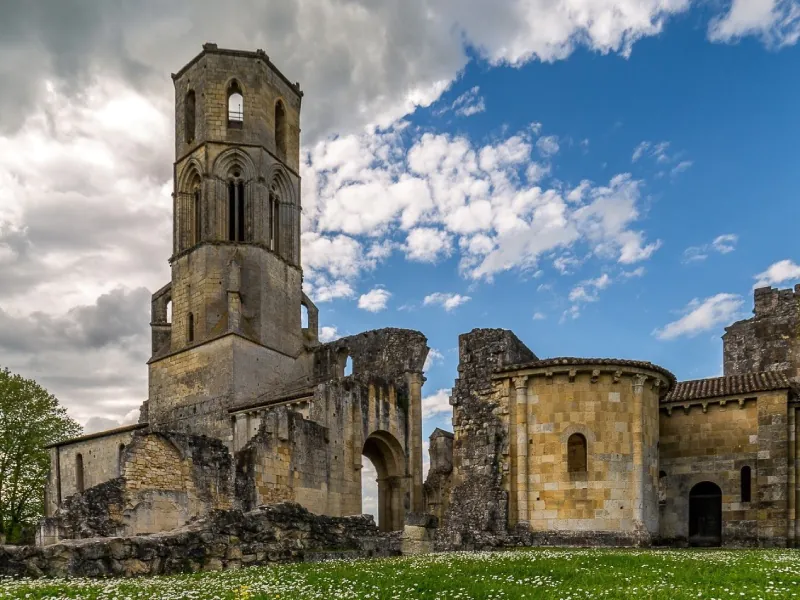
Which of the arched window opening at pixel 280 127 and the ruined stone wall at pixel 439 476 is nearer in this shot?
the ruined stone wall at pixel 439 476

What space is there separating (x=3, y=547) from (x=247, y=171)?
1230 inches

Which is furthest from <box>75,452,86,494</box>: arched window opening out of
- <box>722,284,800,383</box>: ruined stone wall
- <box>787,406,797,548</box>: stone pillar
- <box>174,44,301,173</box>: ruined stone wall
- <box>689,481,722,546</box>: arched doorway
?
<box>722,284,800,383</box>: ruined stone wall

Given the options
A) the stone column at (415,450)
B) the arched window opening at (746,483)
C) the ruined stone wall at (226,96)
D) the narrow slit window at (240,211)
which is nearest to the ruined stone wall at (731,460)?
the arched window opening at (746,483)

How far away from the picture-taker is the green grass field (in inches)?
388

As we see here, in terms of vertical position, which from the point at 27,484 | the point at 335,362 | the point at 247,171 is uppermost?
the point at 247,171

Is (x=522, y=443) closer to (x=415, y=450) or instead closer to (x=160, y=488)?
(x=160, y=488)

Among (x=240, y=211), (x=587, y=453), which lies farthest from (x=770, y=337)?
(x=240, y=211)

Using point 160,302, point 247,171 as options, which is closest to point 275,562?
point 247,171

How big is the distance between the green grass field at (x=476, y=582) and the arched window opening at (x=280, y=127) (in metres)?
32.9

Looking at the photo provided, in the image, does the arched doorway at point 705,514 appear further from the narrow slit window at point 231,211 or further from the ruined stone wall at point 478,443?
the narrow slit window at point 231,211

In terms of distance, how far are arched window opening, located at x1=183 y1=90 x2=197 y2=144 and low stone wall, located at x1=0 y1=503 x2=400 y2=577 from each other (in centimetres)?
2913

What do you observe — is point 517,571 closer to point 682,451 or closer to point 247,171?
point 682,451

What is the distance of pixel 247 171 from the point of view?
41.0 m

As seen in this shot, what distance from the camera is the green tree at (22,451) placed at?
41.5 metres
